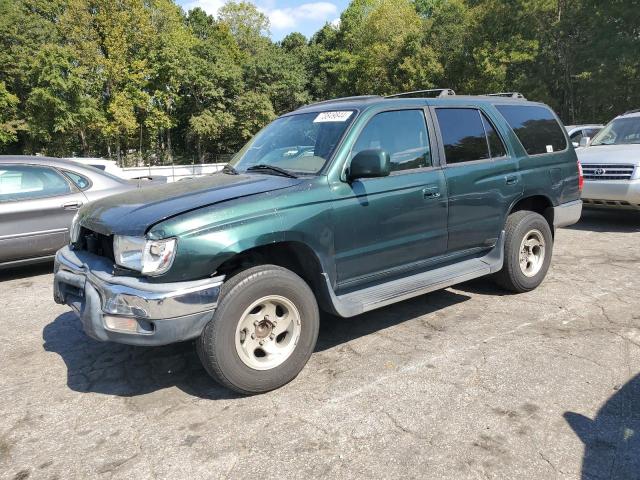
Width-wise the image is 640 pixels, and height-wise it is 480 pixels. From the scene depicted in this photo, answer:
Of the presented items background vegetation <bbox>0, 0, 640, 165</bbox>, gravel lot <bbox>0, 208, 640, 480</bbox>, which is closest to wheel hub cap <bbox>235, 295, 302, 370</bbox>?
gravel lot <bbox>0, 208, 640, 480</bbox>


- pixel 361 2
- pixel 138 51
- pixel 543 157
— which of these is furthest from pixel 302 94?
pixel 543 157

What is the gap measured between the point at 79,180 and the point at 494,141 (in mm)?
5136

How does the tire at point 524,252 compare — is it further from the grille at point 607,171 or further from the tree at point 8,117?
the tree at point 8,117

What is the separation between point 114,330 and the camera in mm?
3025

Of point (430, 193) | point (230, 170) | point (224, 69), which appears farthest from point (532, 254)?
point (224, 69)

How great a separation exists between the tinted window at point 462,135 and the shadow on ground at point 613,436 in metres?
2.20

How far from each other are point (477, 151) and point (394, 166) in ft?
3.58

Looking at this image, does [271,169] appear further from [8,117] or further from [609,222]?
[8,117]

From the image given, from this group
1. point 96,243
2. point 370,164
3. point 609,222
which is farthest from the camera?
point 609,222

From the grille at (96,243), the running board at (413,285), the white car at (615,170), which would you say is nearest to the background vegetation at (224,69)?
the white car at (615,170)

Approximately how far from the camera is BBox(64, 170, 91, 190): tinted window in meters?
6.57

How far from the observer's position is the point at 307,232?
3377 mm

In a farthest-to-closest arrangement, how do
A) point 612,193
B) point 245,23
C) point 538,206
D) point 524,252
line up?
point 245,23
point 612,193
point 538,206
point 524,252

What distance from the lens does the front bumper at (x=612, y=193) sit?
7.78 m
